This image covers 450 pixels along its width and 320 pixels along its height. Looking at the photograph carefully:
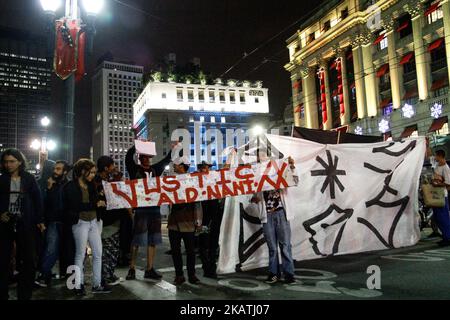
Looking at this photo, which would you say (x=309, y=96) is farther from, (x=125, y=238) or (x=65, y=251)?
(x=65, y=251)

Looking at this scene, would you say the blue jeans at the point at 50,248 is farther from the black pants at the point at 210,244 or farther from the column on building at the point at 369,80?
the column on building at the point at 369,80

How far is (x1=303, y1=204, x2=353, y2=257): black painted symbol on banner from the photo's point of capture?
23.9ft

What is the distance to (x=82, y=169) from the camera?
5.57m

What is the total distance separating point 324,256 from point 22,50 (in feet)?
357

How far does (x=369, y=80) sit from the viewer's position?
39844mm

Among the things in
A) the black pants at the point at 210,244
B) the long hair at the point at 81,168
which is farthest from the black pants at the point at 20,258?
the black pants at the point at 210,244

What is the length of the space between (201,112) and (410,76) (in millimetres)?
68122

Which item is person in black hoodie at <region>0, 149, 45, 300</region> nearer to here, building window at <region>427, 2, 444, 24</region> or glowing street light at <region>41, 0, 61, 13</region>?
glowing street light at <region>41, 0, 61, 13</region>

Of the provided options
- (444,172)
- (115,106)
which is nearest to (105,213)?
(444,172)

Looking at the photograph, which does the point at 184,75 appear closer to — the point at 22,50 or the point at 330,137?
the point at 22,50

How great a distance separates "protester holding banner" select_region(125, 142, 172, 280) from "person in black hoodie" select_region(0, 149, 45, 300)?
171 cm

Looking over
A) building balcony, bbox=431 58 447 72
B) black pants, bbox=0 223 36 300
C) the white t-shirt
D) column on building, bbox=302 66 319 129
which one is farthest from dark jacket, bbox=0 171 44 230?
column on building, bbox=302 66 319 129

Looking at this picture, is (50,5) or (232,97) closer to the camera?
(50,5)
